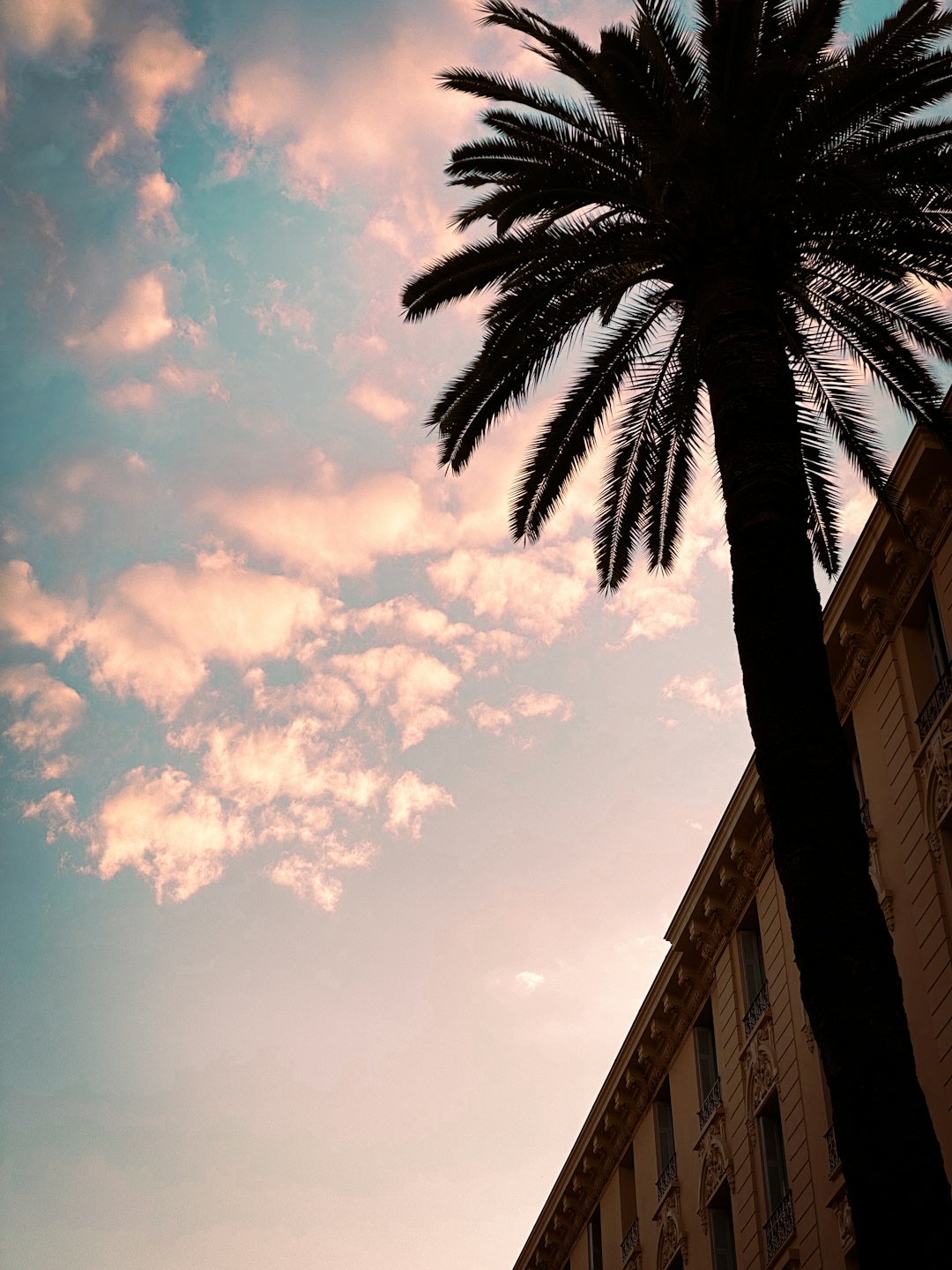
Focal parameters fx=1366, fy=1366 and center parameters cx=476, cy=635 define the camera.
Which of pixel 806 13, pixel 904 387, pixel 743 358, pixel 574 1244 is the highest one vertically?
pixel 806 13

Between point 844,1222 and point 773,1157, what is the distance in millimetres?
3425

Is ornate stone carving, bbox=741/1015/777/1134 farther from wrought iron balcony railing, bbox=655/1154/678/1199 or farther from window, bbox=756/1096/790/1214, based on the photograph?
wrought iron balcony railing, bbox=655/1154/678/1199

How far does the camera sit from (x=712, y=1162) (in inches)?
920

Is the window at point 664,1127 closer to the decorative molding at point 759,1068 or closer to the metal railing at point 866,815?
the decorative molding at point 759,1068

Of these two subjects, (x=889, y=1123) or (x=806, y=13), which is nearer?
(x=889, y=1123)

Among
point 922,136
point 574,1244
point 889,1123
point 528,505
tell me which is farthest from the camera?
point 574,1244

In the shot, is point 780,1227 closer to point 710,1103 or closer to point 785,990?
point 785,990

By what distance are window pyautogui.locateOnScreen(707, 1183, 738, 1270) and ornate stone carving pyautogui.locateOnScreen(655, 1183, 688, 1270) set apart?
4.27ft

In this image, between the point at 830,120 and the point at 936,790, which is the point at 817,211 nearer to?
the point at 830,120

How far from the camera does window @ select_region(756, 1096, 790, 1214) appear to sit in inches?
819

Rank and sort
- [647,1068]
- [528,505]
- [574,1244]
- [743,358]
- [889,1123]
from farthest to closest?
[574,1244], [647,1068], [528,505], [743,358], [889,1123]

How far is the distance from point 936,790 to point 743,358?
6587 mm

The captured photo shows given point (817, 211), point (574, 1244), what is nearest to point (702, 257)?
point (817, 211)

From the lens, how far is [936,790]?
17.7 metres
